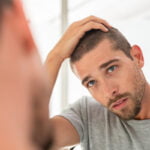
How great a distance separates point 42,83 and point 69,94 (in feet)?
5.93

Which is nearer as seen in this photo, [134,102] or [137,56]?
[134,102]

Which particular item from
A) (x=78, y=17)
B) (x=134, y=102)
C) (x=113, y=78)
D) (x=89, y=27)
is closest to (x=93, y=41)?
(x=89, y=27)

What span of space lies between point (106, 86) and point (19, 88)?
0.92 m

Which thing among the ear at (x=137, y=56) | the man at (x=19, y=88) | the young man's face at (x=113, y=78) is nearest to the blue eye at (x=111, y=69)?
the young man's face at (x=113, y=78)

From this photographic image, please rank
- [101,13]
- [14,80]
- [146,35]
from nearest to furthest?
[14,80]
[146,35]
[101,13]

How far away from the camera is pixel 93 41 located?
3.39 feet

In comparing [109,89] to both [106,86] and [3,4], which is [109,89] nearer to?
[106,86]

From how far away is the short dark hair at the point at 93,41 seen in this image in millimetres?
1036

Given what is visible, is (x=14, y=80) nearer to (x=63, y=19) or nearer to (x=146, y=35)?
(x=146, y=35)

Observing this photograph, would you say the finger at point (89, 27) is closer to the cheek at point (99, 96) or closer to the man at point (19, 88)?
the cheek at point (99, 96)

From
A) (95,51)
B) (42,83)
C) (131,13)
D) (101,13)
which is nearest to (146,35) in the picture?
(131,13)

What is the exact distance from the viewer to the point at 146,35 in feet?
5.41

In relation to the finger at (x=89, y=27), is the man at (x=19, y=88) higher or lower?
lower

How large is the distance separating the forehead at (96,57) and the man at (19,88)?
93 cm
